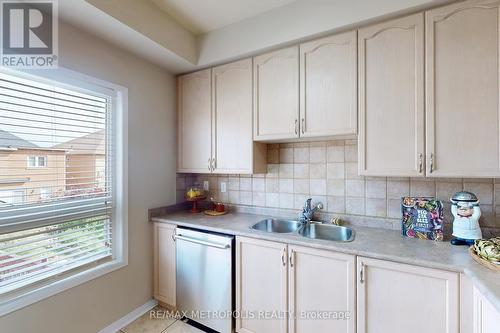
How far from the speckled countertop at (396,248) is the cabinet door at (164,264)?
202mm

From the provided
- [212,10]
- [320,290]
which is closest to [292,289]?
[320,290]

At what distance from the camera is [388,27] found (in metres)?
1.54

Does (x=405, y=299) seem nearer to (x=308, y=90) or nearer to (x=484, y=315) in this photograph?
(x=484, y=315)

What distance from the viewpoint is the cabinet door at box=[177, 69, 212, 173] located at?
2.32 metres

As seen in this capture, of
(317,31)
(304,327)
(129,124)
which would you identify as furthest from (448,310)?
(129,124)

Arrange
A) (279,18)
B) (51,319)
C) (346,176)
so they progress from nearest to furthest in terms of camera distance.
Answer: (51,319), (279,18), (346,176)

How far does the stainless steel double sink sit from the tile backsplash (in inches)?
6.0

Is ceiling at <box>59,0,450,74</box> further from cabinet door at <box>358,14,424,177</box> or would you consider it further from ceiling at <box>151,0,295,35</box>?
cabinet door at <box>358,14,424,177</box>

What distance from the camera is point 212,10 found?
1876mm

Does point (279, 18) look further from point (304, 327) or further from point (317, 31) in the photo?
point (304, 327)

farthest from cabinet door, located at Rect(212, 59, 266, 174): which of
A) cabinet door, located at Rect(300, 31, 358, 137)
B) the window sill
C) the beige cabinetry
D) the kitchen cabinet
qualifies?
the kitchen cabinet

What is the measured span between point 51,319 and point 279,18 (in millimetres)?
2677

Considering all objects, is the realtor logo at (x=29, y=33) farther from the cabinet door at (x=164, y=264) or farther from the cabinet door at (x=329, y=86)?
the cabinet door at (x=329, y=86)

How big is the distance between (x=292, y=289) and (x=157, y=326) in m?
1.25
